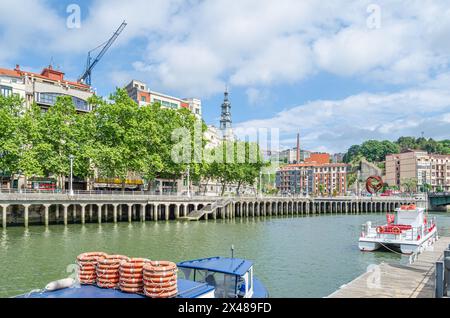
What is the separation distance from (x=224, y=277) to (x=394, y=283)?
8394 millimetres

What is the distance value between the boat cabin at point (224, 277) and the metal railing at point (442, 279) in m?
7.54

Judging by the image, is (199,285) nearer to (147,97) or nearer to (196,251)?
(196,251)

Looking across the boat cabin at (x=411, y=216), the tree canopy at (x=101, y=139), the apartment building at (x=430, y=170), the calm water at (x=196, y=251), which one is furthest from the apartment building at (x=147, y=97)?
the apartment building at (x=430, y=170)

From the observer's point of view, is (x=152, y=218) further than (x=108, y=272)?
Yes

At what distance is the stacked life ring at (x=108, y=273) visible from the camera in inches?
523

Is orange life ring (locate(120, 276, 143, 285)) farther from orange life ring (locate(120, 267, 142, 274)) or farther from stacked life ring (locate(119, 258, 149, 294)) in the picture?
orange life ring (locate(120, 267, 142, 274))

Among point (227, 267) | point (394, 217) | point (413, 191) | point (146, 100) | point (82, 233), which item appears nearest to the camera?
point (227, 267)

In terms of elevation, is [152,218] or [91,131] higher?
[91,131]

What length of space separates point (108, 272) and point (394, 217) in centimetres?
3967

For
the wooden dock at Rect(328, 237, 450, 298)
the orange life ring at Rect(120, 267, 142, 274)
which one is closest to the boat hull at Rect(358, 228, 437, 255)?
the wooden dock at Rect(328, 237, 450, 298)
